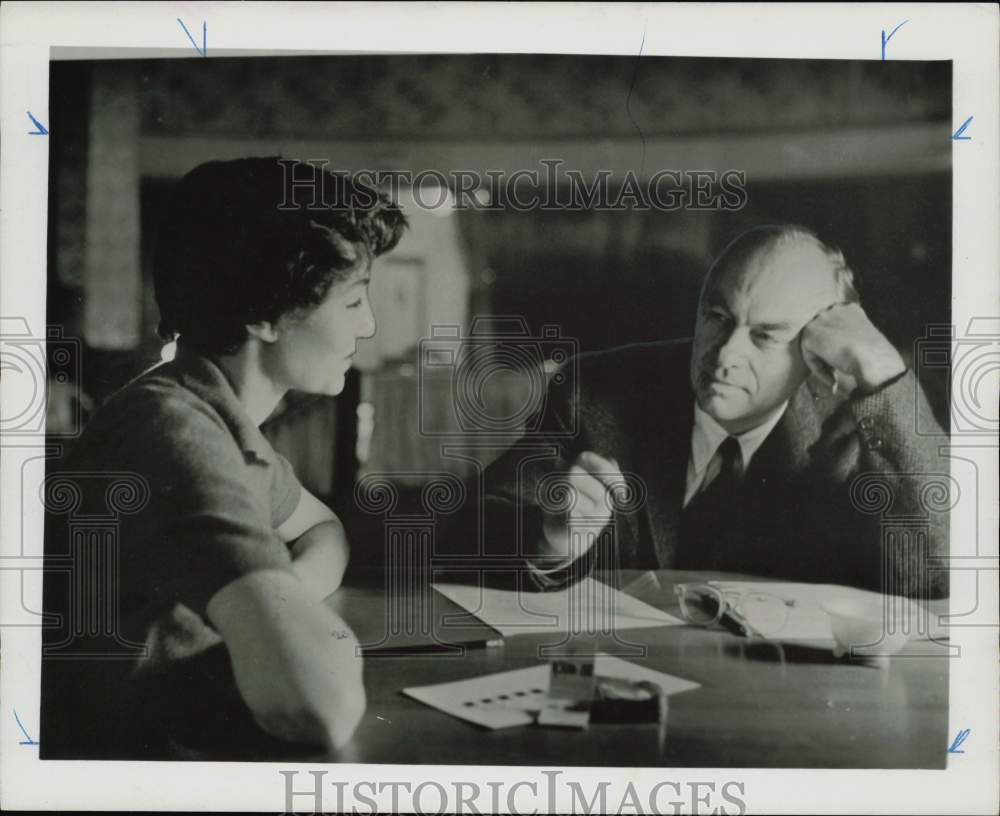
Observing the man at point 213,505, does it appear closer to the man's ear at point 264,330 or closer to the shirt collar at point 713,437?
the man's ear at point 264,330

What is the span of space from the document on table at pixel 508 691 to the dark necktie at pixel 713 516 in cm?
24

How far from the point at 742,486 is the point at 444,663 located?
72 cm

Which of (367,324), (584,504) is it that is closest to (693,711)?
(584,504)

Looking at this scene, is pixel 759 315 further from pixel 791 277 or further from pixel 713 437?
pixel 713 437

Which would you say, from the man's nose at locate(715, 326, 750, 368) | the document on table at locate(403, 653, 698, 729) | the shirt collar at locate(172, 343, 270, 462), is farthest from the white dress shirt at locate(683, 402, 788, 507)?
the shirt collar at locate(172, 343, 270, 462)

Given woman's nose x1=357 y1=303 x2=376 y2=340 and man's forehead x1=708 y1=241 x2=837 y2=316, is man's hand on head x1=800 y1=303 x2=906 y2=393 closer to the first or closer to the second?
man's forehead x1=708 y1=241 x2=837 y2=316

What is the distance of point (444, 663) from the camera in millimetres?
1627

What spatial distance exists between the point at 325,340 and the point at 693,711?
108 centimetres

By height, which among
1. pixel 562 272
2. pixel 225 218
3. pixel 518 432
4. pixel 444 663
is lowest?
pixel 444 663

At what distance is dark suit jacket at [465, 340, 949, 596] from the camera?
163 cm

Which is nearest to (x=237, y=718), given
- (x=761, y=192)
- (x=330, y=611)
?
(x=330, y=611)

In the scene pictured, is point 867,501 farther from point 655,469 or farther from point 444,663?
point 444,663

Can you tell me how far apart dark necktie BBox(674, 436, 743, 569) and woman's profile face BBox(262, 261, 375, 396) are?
76 cm

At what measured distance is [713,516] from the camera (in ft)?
5.36
